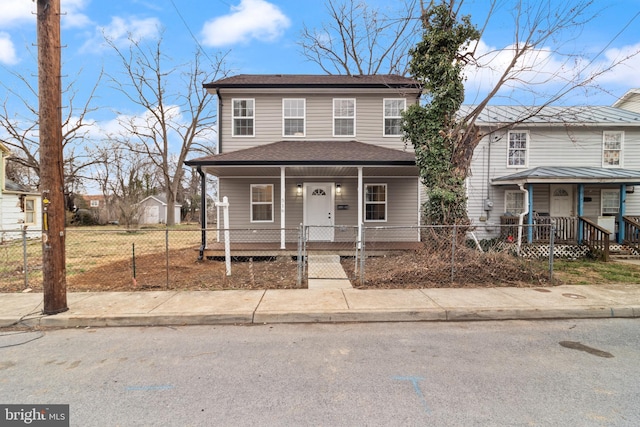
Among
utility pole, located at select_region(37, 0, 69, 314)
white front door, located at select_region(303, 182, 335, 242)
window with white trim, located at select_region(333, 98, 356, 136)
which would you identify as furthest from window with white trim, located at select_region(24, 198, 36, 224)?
window with white trim, located at select_region(333, 98, 356, 136)

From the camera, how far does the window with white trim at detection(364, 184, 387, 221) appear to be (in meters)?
12.0

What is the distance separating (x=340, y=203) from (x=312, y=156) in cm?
274

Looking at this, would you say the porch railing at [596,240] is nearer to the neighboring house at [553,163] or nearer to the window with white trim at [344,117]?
the neighboring house at [553,163]

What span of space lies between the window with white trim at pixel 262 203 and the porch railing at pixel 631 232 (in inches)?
519

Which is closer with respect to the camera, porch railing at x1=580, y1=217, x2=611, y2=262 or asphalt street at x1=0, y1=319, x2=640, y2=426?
asphalt street at x1=0, y1=319, x2=640, y2=426

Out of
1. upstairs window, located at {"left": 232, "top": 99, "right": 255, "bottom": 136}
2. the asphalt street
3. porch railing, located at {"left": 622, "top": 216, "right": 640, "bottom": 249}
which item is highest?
upstairs window, located at {"left": 232, "top": 99, "right": 255, "bottom": 136}

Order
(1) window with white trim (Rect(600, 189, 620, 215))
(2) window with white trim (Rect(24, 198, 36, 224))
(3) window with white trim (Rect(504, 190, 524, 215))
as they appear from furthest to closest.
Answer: (2) window with white trim (Rect(24, 198, 36, 224)) < (3) window with white trim (Rect(504, 190, 524, 215)) < (1) window with white trim (Rect(600, 189, 620, 215))

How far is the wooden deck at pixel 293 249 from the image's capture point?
9.98 metres

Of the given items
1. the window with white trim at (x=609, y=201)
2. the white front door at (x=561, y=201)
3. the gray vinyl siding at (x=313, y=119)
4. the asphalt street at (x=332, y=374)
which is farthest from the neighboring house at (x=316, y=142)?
the window with white trim at (x=609, y=201)

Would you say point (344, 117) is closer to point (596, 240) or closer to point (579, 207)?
point (579, 207)

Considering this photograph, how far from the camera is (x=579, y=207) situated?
37.5ft

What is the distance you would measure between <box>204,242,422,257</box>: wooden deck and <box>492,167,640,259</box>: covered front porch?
13.0 feet

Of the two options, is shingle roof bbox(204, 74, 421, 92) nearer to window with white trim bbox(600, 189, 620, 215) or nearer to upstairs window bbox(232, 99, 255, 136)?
upstairs window bbox(232, 99, 255, 136)

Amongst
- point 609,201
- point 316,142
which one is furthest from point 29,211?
point 609,201
